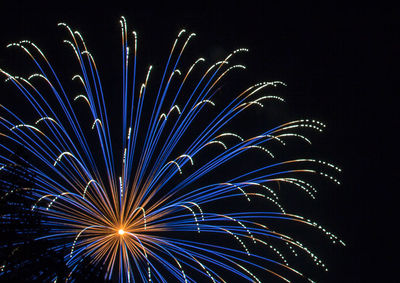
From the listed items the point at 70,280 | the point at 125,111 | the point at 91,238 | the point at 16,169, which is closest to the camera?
the point at 70,280

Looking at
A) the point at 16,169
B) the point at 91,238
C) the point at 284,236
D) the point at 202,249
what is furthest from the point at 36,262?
the point at 284,236

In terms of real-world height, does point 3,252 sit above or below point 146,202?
below

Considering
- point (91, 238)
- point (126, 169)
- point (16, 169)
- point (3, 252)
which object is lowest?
point (3, 252)

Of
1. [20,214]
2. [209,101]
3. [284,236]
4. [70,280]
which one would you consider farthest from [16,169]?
[284,236]

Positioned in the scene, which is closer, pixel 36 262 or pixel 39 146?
pixel 36 262

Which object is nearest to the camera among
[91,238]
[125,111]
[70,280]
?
[70,280]

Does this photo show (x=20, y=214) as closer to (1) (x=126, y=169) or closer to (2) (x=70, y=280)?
(2) (x=70, y=280)

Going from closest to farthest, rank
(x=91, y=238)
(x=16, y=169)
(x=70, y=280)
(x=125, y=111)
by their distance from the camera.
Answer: (x=70, y=280), (x=16, y=169), (x=91, y=238), (x=125, y=111)

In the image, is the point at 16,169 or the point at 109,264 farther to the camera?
the point at 109,264

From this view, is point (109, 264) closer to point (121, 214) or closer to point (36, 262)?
point (121, 214)
